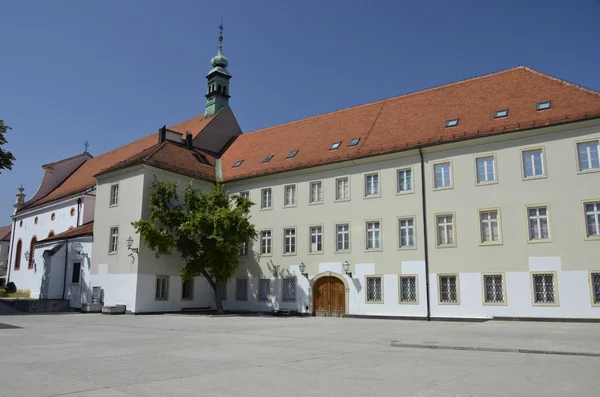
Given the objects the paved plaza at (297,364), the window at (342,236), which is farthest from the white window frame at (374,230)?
the paved plaza at (297,364)

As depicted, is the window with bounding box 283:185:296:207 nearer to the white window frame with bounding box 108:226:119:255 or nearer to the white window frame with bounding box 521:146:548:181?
the white window frame with bounding box 108:226:119:255

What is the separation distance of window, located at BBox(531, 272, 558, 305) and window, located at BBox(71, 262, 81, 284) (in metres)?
24.6

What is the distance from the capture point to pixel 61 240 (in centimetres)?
3266

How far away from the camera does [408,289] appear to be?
23625 millimetres

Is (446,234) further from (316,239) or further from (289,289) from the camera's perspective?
(289,289)

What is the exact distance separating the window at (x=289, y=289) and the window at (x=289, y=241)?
4.89 feet

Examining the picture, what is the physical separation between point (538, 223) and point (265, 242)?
46.9 feet

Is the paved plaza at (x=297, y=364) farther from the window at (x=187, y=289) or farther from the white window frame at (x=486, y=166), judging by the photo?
the window at (x=187, y=289)

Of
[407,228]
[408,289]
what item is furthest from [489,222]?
[408,289]

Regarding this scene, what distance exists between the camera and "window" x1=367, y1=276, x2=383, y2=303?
24484 millimetres

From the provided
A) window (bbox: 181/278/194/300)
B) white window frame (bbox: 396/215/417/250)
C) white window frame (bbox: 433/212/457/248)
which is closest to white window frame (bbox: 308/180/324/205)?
white window frame (bbox: 396/215/417/250)

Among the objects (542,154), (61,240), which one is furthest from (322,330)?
(61,240)

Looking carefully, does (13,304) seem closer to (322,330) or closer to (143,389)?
(322,330)

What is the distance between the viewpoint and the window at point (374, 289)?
80.3 feet
